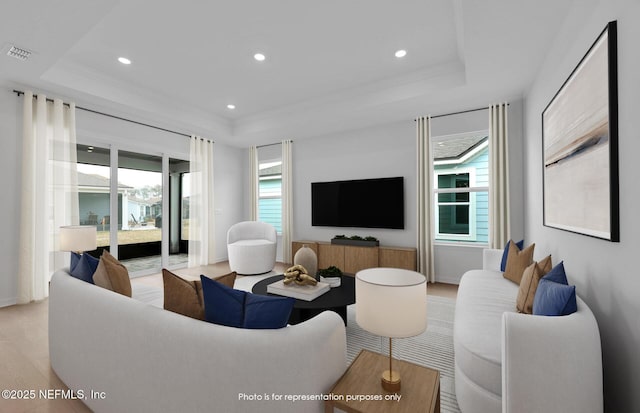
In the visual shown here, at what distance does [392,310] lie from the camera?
3.64 feet

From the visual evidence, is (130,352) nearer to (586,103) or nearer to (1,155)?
(586,103)

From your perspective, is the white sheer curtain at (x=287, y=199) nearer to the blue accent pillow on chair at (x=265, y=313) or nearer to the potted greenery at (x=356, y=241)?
the potted greenery at (x=356, y=241)

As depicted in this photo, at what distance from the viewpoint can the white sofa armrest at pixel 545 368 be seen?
112cm

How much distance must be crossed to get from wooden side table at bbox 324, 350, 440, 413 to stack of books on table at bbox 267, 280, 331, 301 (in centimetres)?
116

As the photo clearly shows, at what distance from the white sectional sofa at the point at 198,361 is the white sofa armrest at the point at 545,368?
2.26 feet

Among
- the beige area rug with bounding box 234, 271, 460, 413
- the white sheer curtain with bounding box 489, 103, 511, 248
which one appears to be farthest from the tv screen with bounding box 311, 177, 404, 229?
the beige area rug with bounding box 234, 271, 460, 413

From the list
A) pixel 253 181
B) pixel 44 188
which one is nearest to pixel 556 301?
pixel 44 188

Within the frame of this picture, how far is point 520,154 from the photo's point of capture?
386cm

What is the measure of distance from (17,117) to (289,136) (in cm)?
383

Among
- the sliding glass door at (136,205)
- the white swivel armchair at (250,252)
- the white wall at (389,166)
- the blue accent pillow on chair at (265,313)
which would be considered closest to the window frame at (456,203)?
the white wall at (389,166)

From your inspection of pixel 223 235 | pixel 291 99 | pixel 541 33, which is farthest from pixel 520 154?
pixel 223 235

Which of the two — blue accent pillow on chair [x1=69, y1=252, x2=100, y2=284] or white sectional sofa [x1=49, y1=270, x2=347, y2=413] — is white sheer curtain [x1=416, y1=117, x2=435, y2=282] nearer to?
white sectional sofa [x1=49, y1=270, x2=347, y2=413]

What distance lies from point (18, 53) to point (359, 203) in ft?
15.0

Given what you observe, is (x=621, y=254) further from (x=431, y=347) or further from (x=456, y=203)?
(x=456, y=203)
